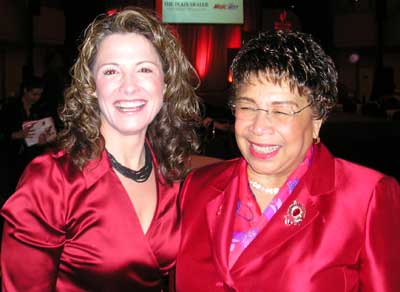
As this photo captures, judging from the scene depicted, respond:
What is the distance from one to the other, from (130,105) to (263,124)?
498 millimetres

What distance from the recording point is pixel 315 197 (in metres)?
1.60

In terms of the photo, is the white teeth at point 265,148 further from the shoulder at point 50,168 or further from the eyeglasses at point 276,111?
the shoulder at point 50,168

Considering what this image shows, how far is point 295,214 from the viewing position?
5.20ft

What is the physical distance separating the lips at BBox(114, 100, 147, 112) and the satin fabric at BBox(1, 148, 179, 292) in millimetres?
213

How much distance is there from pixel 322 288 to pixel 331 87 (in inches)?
26.7

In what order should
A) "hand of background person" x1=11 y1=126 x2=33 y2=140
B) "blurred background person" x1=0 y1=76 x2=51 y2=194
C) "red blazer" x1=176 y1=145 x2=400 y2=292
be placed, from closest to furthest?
"red blazer" x1=176 y1=145 x2=400 y2=292 → "hand of background person" x1=11 y1=126 x2=33 y2=140 → "blurred background person" x1=0 y1=76 x2=51 y2=194

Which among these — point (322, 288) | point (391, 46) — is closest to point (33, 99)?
point (322, 288)

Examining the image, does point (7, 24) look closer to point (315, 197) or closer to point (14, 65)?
point (14, 65)

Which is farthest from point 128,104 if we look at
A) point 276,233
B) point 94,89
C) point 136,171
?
point 276,233

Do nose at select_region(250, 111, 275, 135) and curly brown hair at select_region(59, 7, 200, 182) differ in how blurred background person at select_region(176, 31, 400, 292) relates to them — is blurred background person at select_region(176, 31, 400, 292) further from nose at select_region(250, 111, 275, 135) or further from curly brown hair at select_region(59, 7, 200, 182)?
curly brown hair at select_region(59, 7, 200, 182)

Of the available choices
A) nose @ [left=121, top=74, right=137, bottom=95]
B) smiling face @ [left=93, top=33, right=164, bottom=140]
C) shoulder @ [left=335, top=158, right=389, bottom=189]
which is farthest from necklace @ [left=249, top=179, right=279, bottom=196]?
nose @ [left=121, top=74, right=137, bottom=95]

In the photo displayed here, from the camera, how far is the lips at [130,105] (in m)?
1.71

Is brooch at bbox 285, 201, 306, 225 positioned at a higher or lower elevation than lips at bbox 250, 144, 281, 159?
lower

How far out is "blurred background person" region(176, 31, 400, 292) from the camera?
150 centimetres
